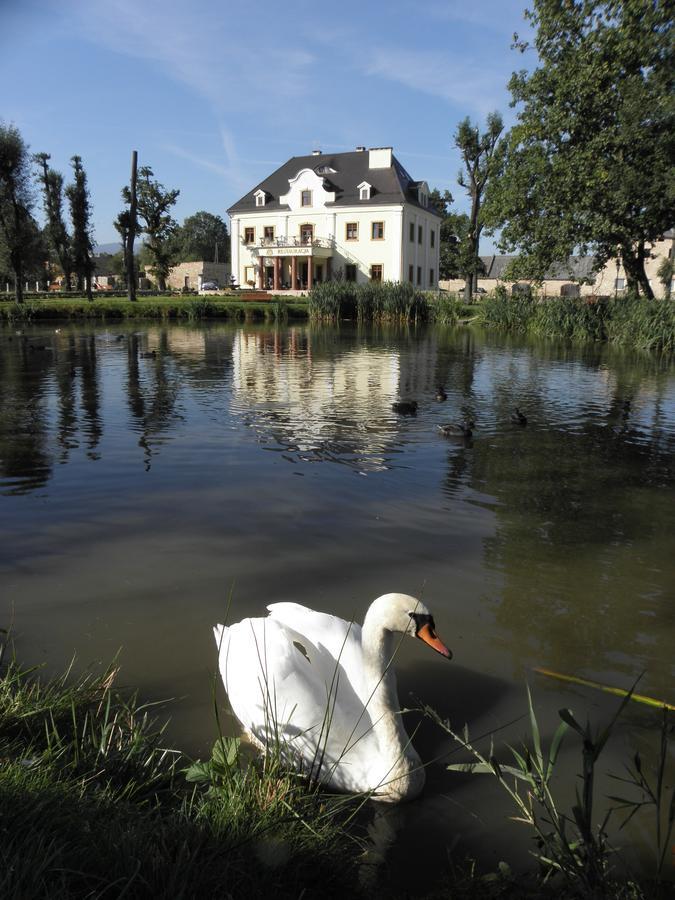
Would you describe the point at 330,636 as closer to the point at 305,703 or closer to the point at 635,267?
the point at 305,703

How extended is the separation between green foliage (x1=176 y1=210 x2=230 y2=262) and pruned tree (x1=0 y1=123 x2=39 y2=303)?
82.1 m

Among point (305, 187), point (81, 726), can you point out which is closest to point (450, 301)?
point (305, 187)

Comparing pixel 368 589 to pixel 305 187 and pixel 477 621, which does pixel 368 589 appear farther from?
pixel 305 187

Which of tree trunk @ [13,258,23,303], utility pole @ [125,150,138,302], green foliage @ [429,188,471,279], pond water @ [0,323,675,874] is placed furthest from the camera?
green foliage @ [429,188,471,279]

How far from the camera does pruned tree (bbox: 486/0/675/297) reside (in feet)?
91.6

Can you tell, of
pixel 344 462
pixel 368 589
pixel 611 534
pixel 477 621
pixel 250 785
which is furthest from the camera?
pixel 344 462

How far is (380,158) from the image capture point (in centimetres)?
6219

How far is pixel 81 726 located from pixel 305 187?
211ft

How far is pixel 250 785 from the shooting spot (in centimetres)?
276

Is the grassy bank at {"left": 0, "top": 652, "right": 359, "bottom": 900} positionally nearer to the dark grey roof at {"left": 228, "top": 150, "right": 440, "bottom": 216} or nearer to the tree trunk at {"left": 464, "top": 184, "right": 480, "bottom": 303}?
the tree trunk at {"left": 464, "top": 184, "right": 480, "bottom": 303}

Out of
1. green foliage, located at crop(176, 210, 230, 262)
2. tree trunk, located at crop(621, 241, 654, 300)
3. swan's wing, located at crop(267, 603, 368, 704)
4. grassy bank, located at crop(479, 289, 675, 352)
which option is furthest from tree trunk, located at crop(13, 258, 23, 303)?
green foliage, located at crop(176, 210, 230, 262)

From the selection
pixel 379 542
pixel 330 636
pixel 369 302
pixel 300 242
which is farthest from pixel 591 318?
pixel 300 242

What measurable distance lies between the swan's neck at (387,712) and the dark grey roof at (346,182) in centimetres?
6029

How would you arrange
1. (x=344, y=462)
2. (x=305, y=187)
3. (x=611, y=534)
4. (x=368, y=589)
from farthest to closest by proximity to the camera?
(x=305, y=187) < (x=344, y=462) < (x=611, y=534) < (x=368, y=589)
